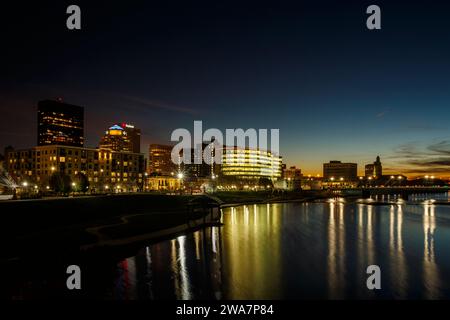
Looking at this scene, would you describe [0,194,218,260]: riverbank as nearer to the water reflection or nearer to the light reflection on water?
the light reflection on water

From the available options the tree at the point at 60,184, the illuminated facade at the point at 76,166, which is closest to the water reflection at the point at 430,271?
the tree at the point at 60,184

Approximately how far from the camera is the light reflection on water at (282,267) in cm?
2292

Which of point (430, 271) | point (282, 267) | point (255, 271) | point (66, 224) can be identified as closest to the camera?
point (255, 271)

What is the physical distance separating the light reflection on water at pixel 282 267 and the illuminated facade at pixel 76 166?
131938mm

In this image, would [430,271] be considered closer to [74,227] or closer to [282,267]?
[282,267]

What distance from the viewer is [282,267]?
30.1 m

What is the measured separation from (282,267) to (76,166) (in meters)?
159

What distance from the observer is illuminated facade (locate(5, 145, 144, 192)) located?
16400cm

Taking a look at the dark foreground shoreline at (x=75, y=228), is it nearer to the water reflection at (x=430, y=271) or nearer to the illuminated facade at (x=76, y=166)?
the water reflection at (x=430, y=271)

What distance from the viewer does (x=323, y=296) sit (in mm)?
22203

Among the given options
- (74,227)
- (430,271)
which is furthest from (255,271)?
(74,227)
